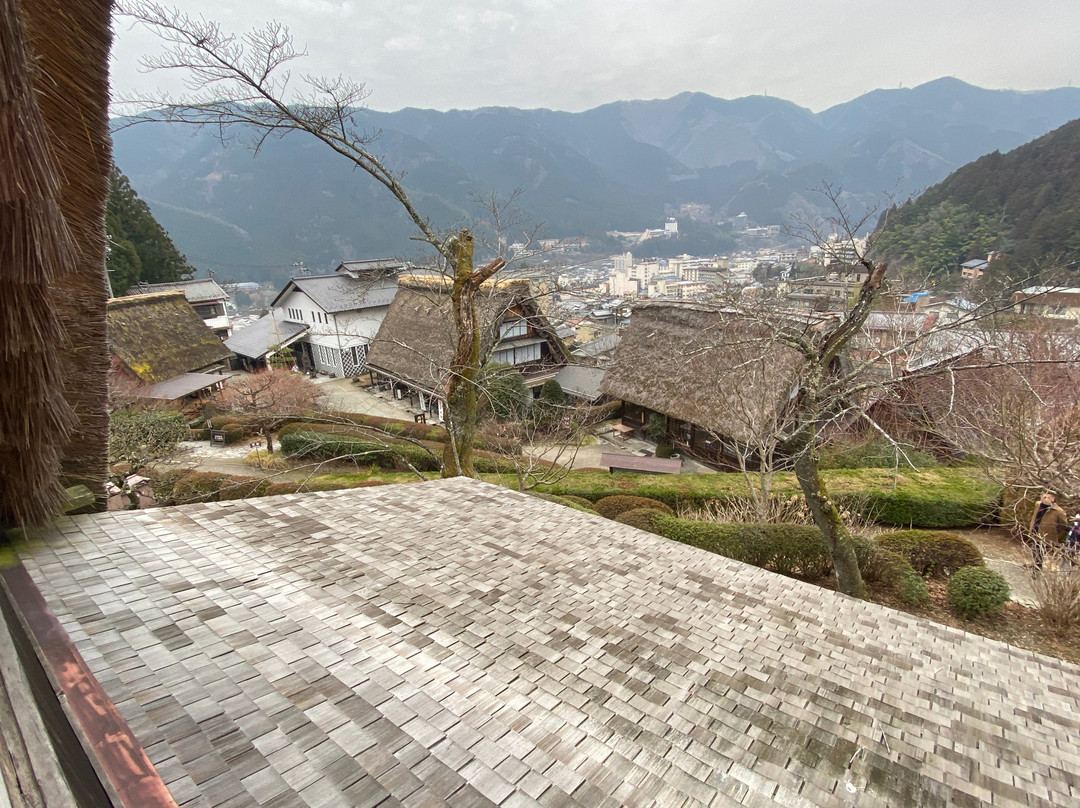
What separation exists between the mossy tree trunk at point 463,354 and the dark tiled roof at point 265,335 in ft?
75.7

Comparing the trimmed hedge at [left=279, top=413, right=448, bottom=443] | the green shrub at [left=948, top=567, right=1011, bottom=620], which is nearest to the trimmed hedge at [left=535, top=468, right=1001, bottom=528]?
the green shrub at [left=948, top=567, right=1011, bottom=620]

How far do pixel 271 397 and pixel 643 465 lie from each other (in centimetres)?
1409

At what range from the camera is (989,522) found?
11695 millimetres

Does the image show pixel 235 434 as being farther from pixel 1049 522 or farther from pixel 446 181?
pixel 446 181

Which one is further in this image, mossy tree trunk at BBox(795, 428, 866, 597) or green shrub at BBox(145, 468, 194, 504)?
green shrub at BBox(145, 468, 194, 504)

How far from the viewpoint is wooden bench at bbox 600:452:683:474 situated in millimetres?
14961

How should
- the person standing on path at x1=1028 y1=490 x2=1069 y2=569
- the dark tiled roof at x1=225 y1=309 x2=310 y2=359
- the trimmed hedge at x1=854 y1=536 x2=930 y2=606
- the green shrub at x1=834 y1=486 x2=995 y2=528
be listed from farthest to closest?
the dark tiled roof at x1=225 y1=309 x2=310 y2=359, the green shrub at x1=834 y1=486 x2=995 y2=528, the person standing on path at x1=1028 y1=490 x2=1069 y2=569, the trimmed hedge at x1=854 y1=536 x2=930 y2=606

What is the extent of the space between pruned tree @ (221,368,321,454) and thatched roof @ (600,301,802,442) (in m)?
11.7

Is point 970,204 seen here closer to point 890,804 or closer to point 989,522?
point 989,522

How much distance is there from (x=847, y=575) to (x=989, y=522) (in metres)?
7.94

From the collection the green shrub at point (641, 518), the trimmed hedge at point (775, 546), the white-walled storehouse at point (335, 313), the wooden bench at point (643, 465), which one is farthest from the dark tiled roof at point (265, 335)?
the trimmed hedge at point (775, 546)

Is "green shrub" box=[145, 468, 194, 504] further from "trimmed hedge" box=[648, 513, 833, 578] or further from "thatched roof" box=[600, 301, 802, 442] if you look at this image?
"thatched roof" box=[600, 301, 802, 442]

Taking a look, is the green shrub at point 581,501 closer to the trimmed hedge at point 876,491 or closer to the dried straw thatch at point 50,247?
the trimmed hedge at point 876,491

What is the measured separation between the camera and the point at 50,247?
1.84 meters
